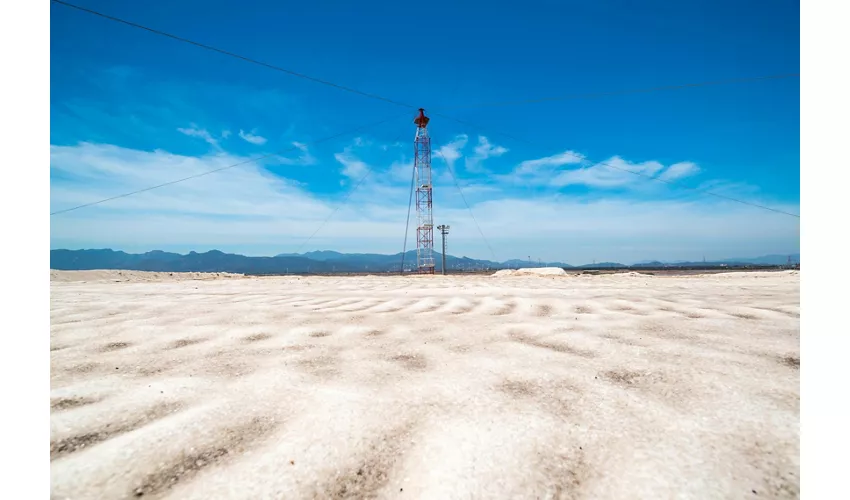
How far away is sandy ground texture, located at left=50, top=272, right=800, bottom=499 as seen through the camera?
1.10 meters

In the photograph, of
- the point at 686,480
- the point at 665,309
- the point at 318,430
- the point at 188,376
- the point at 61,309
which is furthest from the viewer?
the point at 61,309

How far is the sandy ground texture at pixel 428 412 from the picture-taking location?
1103mm

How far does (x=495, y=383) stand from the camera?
1875mm

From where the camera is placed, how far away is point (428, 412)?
5.11 ft
